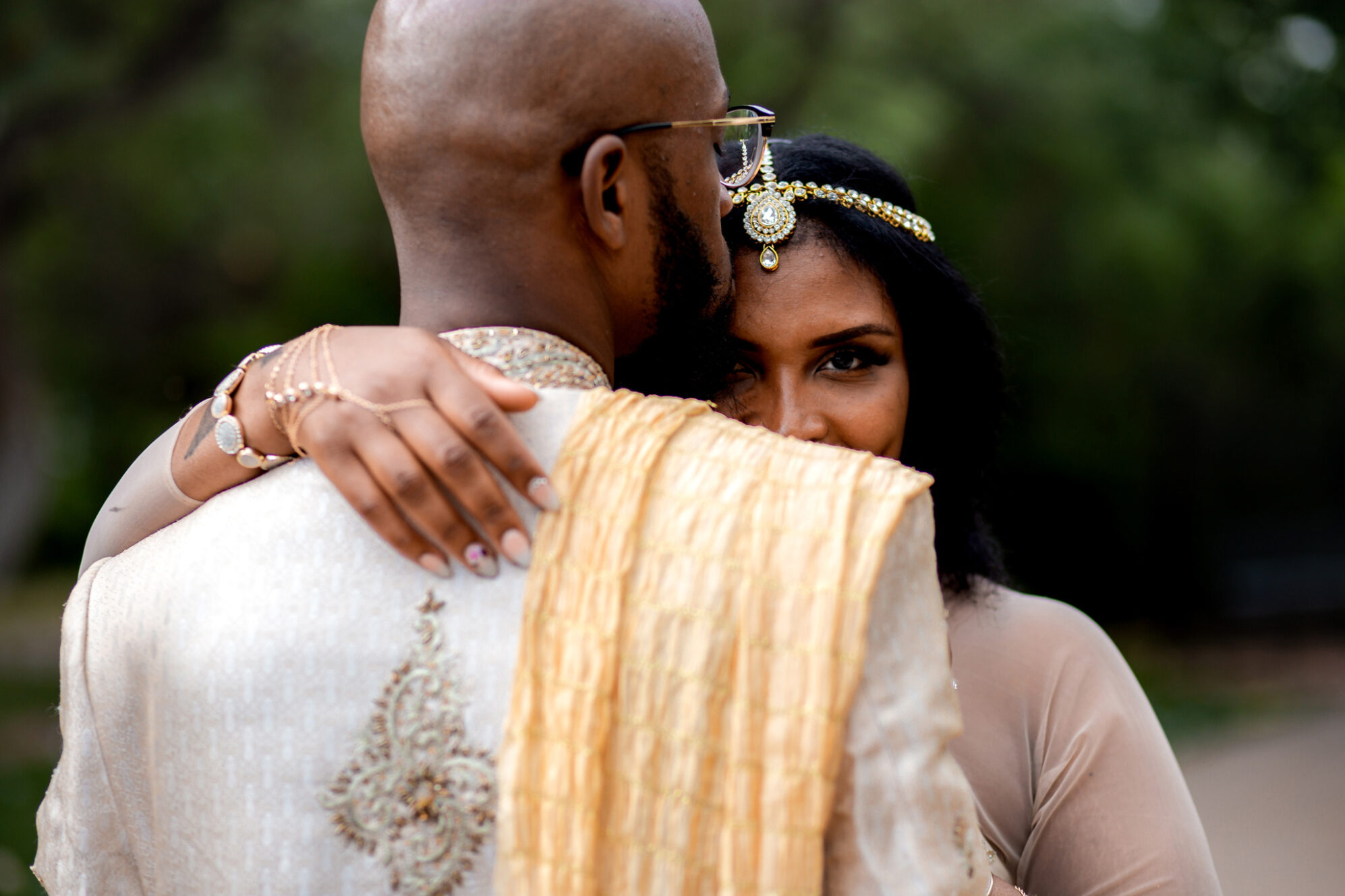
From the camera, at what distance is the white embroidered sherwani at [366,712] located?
127 centimetres

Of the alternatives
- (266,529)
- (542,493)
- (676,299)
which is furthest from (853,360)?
(266,529)

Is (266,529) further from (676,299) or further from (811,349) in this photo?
(811,349)

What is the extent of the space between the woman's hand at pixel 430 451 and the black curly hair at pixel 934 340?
4.21ft

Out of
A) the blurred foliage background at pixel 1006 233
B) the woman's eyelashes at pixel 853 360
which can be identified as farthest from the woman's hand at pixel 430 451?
the blurred foliage background at pixel 1006 233

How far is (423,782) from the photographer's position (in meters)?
1.29

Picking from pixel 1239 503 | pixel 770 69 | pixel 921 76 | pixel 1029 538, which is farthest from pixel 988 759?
pixel 1239 503

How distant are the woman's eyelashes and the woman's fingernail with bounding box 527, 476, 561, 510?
1325 mm

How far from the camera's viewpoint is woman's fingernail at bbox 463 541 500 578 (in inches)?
51.9

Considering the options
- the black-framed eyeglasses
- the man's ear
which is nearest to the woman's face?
the black-framed eyeglasses

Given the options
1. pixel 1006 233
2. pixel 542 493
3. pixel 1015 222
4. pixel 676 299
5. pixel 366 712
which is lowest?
pixel 366 712

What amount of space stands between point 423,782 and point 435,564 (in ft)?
0.75

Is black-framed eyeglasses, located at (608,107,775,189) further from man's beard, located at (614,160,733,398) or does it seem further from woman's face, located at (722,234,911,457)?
woman's face, located at (722,234,911,457)

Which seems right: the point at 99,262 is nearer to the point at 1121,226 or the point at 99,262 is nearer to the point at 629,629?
the point at 1121,226

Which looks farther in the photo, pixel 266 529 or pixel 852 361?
pixel 852 361
